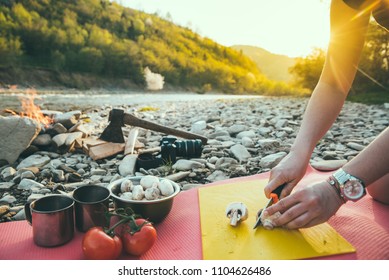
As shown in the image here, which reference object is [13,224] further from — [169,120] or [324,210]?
[169,120]

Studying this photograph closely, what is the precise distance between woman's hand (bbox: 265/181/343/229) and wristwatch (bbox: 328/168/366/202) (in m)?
0.02

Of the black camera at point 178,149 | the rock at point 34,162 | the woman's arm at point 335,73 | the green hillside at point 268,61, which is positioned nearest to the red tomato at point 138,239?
the woman's arm at point 335,73

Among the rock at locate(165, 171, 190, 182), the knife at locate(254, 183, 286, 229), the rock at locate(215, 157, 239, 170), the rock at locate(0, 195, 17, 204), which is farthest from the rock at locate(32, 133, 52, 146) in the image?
the knife at locate(254, 183, 286, 229)

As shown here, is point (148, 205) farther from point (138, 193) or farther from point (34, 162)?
point (34, 162)

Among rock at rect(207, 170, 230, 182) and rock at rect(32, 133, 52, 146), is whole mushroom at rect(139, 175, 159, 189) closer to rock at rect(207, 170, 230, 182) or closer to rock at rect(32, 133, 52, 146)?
rock at rect(207, 170, 230, 182)

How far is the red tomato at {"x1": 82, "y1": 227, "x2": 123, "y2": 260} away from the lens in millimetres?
1348

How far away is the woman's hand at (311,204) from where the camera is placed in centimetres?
128

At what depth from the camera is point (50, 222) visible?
150 centimetres

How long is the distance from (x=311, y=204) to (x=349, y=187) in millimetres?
162

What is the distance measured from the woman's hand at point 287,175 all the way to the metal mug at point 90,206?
777mm

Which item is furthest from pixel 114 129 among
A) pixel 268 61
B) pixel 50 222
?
pixel 268 61

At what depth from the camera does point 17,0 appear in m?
25.4

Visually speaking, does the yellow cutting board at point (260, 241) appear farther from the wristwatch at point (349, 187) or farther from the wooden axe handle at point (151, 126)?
the wooden axe handle at point (151, 126)
